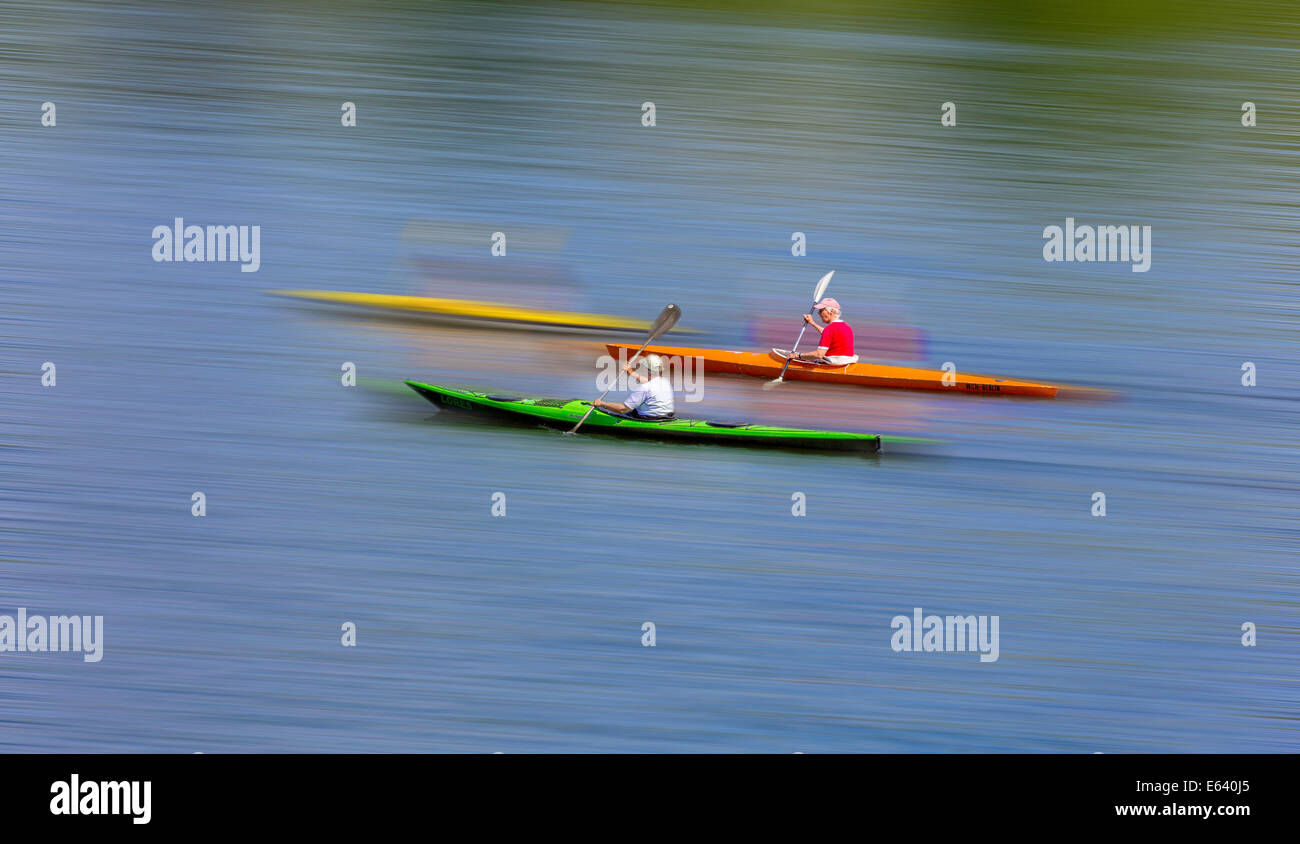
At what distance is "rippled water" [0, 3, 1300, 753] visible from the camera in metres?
7.19

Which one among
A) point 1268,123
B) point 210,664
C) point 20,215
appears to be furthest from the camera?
point 1268,123

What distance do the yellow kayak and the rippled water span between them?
0.12 metres

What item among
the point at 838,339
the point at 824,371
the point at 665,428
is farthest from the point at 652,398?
the point at 838,339

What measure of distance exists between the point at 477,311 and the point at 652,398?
1.54m

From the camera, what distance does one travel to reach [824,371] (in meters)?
8.64

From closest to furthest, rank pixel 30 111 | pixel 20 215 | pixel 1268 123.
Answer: pixel 20 215 → pixel 30 111 → pixel 1268 123

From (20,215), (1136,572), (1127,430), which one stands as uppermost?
(20,215)

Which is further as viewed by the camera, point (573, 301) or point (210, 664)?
point (573, 301)

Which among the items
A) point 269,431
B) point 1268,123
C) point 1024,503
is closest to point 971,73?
point 1268,123

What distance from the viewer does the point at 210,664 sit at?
7.14m

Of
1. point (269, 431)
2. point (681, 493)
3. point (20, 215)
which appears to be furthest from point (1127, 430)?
point (20, 215)

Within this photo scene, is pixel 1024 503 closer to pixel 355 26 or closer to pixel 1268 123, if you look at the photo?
pixel 1268 123

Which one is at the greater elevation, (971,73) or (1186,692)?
(971,73)

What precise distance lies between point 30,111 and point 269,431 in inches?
149
